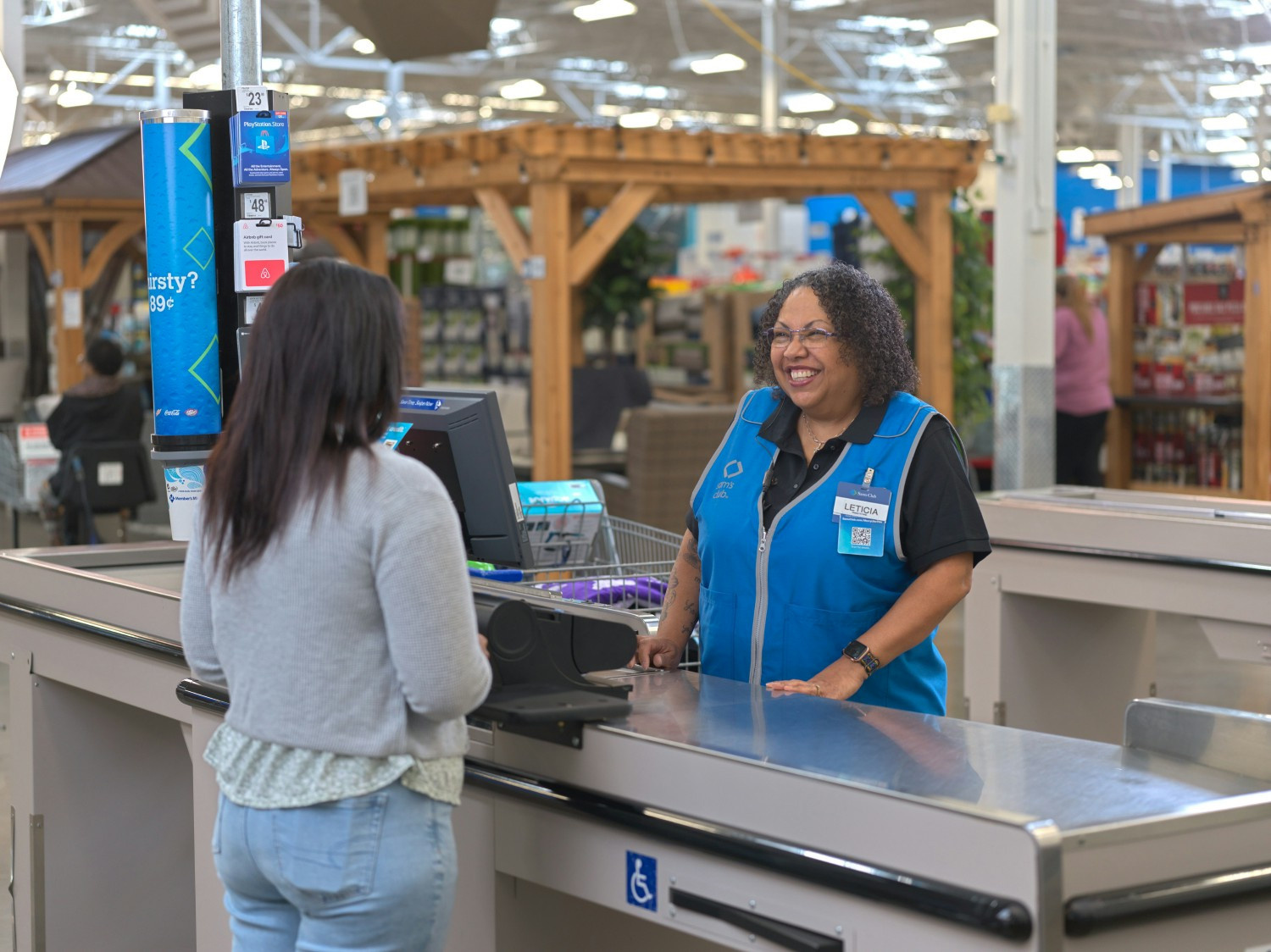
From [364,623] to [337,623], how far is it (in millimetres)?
31

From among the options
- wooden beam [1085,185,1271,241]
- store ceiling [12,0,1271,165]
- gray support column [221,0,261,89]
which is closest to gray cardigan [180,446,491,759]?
gray support column [221,0,261,89]

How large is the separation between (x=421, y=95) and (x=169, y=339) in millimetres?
22770

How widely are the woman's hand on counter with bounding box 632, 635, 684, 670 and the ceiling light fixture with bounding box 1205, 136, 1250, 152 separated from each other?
27769 mm

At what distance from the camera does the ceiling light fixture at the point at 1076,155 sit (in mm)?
27827

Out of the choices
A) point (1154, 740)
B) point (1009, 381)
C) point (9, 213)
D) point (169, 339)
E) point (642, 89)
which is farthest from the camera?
point (642, 89)

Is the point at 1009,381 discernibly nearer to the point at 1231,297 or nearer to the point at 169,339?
the point at 1231,297

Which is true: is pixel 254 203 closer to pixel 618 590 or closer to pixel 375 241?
pixel 618 590

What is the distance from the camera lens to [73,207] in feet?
37.5

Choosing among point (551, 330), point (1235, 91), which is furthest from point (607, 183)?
point (1235, 91)

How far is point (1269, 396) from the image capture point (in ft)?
31.0

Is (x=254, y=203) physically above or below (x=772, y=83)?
below

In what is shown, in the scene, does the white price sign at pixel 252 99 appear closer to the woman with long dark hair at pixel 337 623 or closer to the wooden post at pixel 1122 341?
the woman with long dark hair at pixel 337 623

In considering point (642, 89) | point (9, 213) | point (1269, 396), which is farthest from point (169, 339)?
point (642, 89)

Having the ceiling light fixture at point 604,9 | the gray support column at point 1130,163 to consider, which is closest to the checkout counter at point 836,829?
the ceiling light fixture at point 604,9
